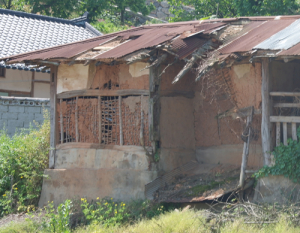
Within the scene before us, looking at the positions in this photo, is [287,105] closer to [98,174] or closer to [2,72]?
[98,174]

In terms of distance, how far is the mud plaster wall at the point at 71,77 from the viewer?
9.41 m

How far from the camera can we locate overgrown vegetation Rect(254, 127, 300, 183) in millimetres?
7086

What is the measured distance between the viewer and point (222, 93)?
28.1 ft

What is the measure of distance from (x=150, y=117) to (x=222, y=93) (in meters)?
1.49

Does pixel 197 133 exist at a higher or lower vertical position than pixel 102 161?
higher

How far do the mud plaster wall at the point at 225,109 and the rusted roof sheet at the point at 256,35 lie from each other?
450mm

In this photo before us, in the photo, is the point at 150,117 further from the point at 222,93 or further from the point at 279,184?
the point at 279,184

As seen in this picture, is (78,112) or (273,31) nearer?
(273,31)

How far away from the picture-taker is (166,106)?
8.77 m

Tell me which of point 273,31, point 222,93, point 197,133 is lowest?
point 197,133

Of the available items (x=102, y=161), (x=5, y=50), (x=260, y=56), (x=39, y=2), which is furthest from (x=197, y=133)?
(x=39, y=2)

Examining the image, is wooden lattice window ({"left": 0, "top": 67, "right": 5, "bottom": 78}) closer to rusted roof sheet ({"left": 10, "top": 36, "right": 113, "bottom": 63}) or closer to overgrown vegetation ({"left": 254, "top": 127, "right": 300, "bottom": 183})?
rusted roof sheet ({"left": 10, "top": 36, "right": 113, "bottom": 63})

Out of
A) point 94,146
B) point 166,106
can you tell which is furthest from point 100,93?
point 166,106

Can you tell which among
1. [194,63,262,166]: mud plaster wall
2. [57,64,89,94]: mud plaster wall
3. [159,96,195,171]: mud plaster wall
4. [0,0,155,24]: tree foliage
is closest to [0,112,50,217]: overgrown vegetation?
[57,64,89,94]: mud plaster wall
